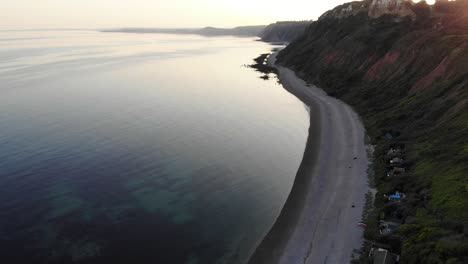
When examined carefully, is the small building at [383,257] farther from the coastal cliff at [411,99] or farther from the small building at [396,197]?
the small building at [396,197]

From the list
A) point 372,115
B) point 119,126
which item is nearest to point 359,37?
point 372,115

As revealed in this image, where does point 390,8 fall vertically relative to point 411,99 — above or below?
above

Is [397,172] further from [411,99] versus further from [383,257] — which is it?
[411,99]

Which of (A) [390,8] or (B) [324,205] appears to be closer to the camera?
(B) [324,205]

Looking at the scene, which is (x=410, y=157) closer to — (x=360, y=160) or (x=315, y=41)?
(x=360, y=160)

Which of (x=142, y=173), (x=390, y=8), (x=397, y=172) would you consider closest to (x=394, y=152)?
(x=397, y=172)

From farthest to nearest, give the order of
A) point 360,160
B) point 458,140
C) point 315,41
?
1. point 315,41
2. point 360,160
3. point 458,140

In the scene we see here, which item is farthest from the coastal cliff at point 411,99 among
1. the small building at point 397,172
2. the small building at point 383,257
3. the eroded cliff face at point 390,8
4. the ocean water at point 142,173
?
the ocean water at point 142,173
